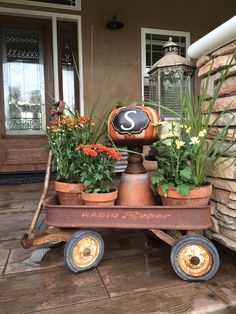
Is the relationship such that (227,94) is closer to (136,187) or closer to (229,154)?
(229,154)

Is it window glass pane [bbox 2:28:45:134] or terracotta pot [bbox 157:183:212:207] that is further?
window glass pane [bbox 2:28:45:134]

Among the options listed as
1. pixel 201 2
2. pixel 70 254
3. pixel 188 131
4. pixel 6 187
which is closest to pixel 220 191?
pixel 188 131

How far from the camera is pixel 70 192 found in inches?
59.9

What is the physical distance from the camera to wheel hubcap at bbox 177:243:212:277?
1352mm

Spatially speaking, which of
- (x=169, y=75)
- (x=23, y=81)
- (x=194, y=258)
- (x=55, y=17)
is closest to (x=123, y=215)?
(x=194, y=258)

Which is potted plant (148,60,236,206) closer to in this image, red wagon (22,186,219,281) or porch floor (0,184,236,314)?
red wagon (22,186,219,281)

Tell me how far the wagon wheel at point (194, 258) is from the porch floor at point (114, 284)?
4cm

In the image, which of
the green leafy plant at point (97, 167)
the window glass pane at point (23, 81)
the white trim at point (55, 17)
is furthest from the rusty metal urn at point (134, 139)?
the window glass pane at point (23, 81)

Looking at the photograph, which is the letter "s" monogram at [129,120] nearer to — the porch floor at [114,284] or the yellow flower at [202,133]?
the yellow flower at [202,133]

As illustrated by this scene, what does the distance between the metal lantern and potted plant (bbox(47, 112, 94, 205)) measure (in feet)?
2.29

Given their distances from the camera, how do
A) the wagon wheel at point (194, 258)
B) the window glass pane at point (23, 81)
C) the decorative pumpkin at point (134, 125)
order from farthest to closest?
the window glass pane at point (23, 81) → the decorative pumpkin at point (134, 125) → the wagon wheel at point (194, 258)

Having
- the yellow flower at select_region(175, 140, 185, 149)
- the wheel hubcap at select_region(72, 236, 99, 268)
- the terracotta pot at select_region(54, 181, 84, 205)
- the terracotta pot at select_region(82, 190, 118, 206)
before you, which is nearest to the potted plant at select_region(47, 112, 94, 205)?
the terracotta pot at select_region(54, 181, 84, 205)

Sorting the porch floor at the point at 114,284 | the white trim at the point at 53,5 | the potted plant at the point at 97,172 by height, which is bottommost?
the porch floor at the point at 114,284

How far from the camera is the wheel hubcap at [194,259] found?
1.35 meters
